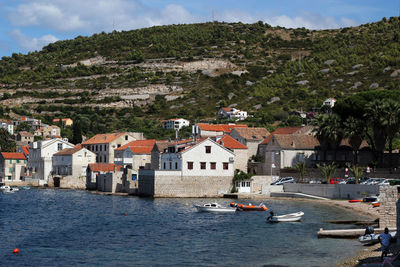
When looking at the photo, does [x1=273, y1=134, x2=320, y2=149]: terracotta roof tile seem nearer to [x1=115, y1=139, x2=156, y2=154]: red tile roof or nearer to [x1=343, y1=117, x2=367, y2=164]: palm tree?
[x1=343, y1=117, x2=367, y2=164]: palm tree

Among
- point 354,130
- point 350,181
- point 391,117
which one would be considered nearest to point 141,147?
point 354,130

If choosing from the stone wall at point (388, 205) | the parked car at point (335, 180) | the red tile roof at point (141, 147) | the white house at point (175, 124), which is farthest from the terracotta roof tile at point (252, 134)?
the white house at point (175, 124)

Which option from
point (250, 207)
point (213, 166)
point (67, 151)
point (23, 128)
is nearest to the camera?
point (250, 207)

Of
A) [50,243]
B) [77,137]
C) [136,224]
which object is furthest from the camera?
[77,137]

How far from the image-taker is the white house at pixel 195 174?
3110 inches

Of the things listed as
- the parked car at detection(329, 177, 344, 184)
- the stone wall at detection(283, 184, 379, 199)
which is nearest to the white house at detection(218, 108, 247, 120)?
the parked car at detection(329, 177, 344, 184)

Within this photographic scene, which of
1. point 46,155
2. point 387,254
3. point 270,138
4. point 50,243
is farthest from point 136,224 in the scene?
point 46,155

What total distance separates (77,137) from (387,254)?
391ft

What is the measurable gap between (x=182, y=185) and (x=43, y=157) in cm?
5365

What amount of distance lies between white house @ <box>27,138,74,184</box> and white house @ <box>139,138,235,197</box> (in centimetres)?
4578

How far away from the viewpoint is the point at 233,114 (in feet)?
564

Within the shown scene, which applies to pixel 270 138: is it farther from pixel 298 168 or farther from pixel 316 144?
pixel 298 168

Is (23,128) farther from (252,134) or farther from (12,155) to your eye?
(252,134)

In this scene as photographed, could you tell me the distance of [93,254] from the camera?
130ft
